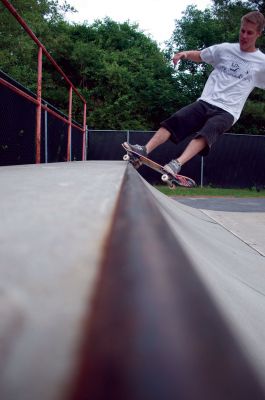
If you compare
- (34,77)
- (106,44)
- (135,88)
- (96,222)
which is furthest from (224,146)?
(96,222)

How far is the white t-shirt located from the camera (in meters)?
3.57

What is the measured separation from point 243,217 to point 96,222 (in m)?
3.78

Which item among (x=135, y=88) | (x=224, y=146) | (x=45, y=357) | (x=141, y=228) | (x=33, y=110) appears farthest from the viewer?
(x=135, y=88)

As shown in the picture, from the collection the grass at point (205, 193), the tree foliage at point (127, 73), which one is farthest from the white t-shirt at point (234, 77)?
the tree foliage at point (127, 73)

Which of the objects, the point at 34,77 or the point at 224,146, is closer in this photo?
the point at 224,146

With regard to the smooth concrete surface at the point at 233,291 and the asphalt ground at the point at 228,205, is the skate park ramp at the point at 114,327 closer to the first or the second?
the smooth concrete surface at the point at 233,291

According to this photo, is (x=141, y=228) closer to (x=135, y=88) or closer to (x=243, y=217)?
(x=243, y=217)

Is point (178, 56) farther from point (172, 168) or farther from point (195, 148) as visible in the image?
point (172, 168)

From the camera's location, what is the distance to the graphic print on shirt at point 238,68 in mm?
3578

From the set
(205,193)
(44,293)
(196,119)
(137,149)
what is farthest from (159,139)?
(205,193)

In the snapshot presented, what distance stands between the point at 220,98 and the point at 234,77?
22cm

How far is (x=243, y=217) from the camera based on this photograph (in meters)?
3.94

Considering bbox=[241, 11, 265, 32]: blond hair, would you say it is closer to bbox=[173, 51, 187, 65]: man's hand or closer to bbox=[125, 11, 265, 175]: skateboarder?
bbox=[125, 11, 265, 175]: skateboarder

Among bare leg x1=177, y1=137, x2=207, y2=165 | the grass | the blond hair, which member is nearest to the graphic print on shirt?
the blond hair
